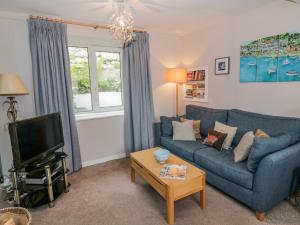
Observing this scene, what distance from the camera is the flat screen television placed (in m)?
2.01

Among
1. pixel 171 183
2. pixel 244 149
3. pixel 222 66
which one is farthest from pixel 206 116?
pixel 171 183

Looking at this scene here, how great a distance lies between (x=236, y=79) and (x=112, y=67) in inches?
85.4

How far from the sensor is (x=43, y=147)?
237 centimetres

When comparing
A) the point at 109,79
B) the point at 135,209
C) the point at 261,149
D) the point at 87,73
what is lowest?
the point at 135,209

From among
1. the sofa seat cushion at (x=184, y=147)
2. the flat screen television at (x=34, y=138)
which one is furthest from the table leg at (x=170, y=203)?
the flat screen television at (x=34, y=138)

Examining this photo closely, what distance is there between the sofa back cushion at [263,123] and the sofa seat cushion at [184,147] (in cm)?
54

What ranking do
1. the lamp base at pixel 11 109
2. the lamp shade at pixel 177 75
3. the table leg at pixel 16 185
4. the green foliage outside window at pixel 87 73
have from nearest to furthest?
the table leg at pixel 16 185, the lamp base at pixel 11 109, the green foliage outside window at pixel 87 73, the lamp shade at pixel 177 75

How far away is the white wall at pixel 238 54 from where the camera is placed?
7.89 feet

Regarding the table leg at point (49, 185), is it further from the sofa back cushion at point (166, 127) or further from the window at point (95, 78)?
the sofa back cushion at point (166, 127)

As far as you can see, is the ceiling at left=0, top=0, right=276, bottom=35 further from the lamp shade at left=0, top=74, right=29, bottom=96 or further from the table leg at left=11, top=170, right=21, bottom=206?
the table leg at left=11, top=170, right=21, bottom=206

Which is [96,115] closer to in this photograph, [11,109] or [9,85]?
[11,109]

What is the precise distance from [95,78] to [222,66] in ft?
7.25

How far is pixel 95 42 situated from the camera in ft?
10.8

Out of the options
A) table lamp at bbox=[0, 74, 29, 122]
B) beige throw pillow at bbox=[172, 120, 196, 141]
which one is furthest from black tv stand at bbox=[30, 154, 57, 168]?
beige throw pillow at bbox=[172, 120, 196, 141]
